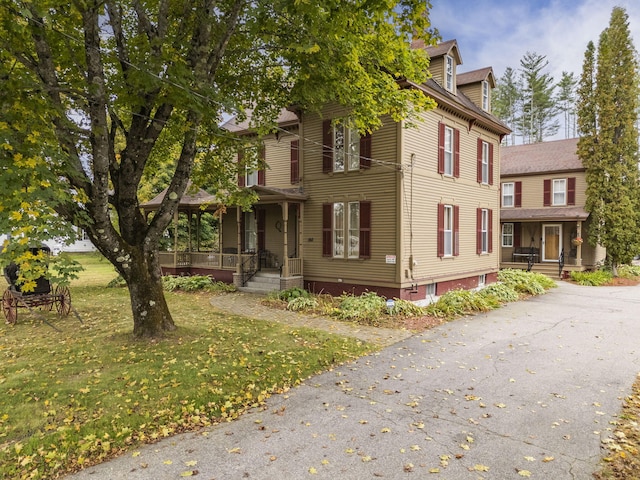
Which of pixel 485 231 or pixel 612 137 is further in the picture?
pixel 612 137

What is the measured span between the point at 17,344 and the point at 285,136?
11.2m

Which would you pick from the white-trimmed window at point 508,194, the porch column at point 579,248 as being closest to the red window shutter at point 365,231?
the porch column at point 579,248

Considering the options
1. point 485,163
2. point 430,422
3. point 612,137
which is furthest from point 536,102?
point 430,422

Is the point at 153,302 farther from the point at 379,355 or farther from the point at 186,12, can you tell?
the point at 186,12

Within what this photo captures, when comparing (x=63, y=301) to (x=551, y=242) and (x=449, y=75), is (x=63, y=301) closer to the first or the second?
(x=449, y=75)

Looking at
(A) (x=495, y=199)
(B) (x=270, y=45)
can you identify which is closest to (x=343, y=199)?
(B) (x=270, y=45)

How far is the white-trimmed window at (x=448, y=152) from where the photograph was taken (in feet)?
46.7

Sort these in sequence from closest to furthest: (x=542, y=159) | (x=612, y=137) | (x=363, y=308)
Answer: (x=363, y=308), (x=612, y=137), (x=542, y=159)

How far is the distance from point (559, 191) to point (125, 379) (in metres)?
24.6

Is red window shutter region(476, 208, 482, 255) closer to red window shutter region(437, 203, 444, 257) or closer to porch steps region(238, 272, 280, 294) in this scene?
red window shutter region(437, 203, 444, 257)

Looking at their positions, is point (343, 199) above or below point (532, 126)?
below

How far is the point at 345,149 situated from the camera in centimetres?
1351

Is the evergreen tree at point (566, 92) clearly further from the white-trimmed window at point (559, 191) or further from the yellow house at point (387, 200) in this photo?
the yellow house at point (387, 200)

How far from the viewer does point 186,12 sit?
760cm
